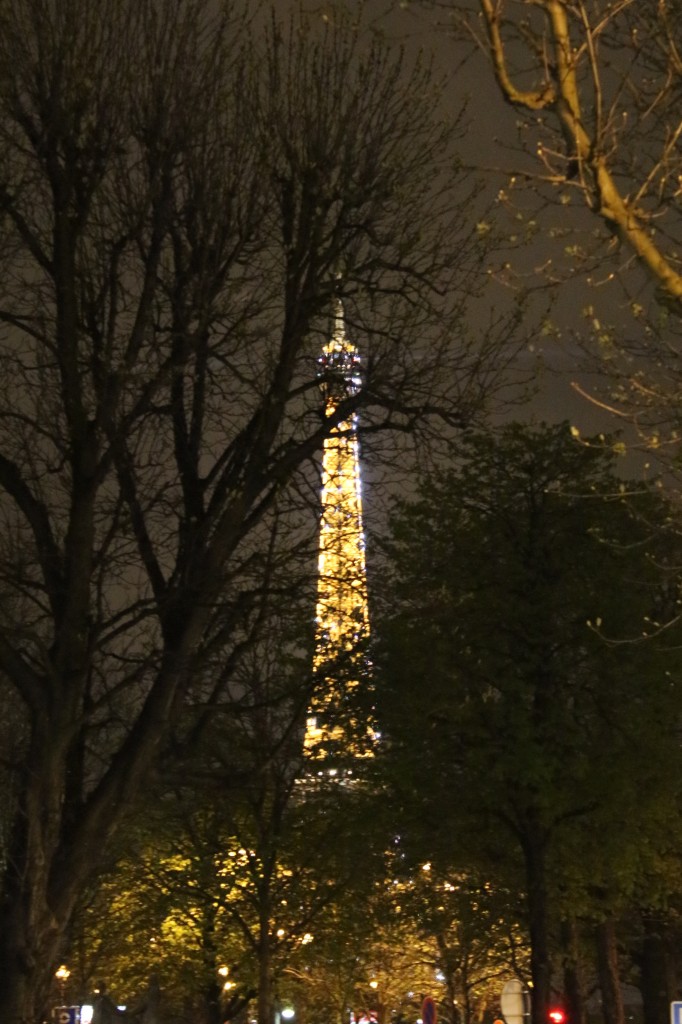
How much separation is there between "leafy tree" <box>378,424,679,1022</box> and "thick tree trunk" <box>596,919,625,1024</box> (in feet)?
8.28

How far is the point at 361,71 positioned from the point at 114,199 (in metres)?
2.58

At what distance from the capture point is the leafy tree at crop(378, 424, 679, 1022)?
78.9ft

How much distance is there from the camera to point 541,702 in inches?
981

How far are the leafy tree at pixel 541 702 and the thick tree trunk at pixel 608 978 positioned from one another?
2.52 m

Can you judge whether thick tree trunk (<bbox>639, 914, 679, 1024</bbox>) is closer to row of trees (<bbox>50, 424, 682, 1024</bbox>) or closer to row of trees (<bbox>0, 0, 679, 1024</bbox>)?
row of trees (<bbox>50, 424, 682, 1024</bbox>)

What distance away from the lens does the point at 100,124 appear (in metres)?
12.0

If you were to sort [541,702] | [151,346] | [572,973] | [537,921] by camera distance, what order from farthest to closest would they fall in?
[572,973], [541,702], [537,921], [151,346]

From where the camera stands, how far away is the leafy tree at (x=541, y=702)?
2405 centimetres

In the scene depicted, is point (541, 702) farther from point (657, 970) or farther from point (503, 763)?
point (657, 970)

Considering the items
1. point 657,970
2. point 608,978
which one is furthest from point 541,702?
point 657,970

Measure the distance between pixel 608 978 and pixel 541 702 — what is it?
6.59 m

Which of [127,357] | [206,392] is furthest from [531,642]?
[127,357]

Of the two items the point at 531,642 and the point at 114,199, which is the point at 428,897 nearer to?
the point at 531,642

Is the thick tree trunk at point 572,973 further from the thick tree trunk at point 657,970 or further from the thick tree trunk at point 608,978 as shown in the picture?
the thick tree trunk at point 657,970
